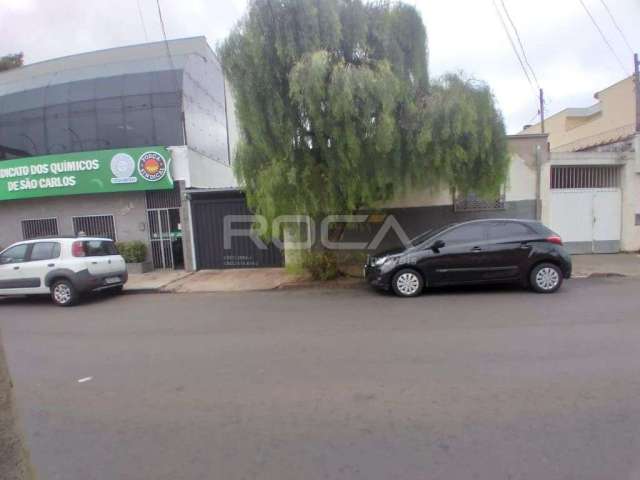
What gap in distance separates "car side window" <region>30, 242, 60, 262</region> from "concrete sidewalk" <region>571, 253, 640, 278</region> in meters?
12.1

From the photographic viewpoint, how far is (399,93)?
6871mm

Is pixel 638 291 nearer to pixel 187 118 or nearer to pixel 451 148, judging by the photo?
pixel 451 148

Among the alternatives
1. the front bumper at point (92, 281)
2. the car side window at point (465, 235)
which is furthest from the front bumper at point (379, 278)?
the front bumper at point (92, 281)

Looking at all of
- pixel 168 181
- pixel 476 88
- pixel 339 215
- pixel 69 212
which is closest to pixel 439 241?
pixel 339 215

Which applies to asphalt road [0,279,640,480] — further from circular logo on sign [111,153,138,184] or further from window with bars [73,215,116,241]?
window with bars [73,215,116,241]

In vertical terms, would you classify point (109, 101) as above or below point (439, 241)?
above

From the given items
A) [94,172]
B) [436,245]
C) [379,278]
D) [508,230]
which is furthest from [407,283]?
[94,172]

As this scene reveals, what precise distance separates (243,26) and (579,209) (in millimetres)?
10970

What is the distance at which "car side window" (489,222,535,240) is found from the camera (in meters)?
7.11

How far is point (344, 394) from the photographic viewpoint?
326 cm

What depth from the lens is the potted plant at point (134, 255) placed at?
37.9 ft

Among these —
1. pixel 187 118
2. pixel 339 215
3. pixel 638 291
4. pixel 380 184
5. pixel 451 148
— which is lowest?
pixel 638 291

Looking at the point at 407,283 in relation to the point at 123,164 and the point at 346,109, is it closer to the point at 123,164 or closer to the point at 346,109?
the point at 346,109

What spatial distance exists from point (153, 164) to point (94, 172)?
2.01m
